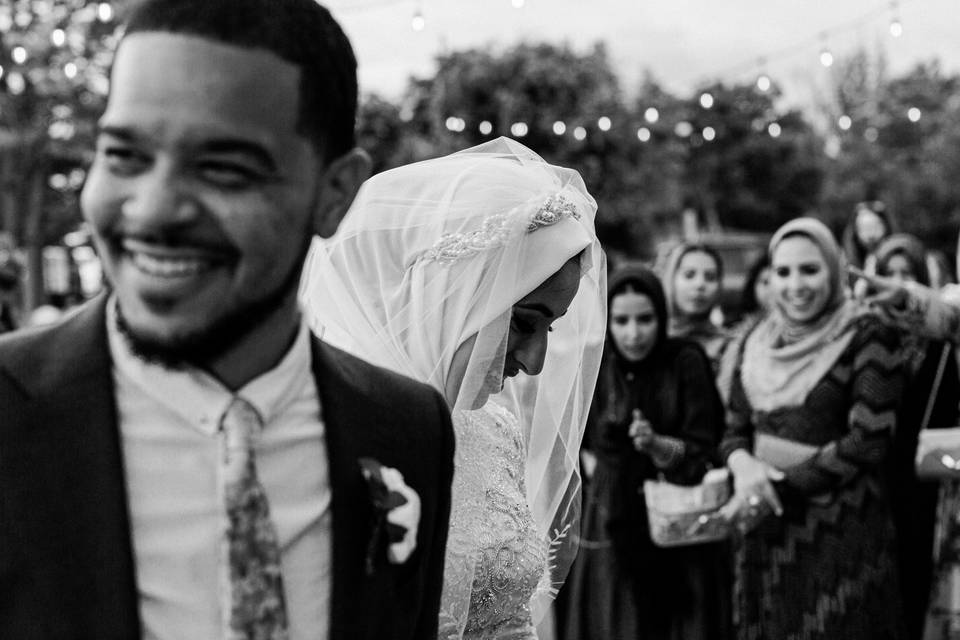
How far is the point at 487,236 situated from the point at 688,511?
2.44 m

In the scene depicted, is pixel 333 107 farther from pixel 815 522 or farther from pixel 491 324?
pixel 815 522

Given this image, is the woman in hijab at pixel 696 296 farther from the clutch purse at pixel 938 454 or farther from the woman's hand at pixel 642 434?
the woman's hand at pixel 642 434

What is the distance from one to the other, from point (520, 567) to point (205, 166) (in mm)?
1583

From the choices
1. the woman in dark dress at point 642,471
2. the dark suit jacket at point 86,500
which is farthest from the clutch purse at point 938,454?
the dark suit jacket at point 86,500

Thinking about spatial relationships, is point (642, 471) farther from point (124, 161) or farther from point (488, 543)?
point (124, 161)

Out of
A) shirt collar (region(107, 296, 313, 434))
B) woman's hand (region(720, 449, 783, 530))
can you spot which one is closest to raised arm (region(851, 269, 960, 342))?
woman's hand (region(720, 449, 783, 530))

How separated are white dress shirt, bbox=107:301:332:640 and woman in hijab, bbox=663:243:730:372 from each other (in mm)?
5223

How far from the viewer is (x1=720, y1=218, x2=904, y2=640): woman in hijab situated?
187 inches

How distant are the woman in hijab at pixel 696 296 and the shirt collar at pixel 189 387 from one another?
5227mm

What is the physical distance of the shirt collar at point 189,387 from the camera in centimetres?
133

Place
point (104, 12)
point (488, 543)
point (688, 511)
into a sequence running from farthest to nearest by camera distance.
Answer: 1. point (104, 12)
2. point (688, 511)
3. point (488, 543)

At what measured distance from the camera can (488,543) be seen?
8.41 ft

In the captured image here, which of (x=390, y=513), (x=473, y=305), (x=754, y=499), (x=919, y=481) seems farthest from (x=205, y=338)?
(x=919, y=481)

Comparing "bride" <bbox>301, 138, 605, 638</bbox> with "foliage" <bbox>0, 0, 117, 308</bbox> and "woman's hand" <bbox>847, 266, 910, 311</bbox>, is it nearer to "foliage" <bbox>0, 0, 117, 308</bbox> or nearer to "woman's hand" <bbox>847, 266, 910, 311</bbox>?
"woman's hand" <bbox>847, 266, 910, 311</bbox>
